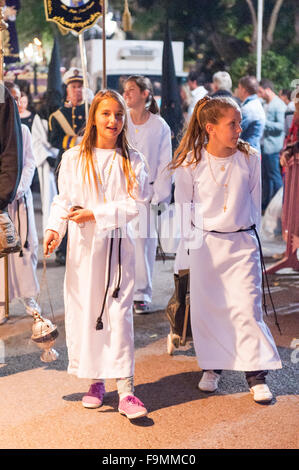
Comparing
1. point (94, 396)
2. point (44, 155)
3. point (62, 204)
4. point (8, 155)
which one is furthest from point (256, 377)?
point (44, 155)

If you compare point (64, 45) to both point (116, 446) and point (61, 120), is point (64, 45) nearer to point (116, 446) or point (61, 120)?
point (61, 120)

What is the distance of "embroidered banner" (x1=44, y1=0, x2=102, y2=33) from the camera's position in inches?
304

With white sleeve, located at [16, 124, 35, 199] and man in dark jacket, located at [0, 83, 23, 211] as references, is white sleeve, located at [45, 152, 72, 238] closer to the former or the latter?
man in dark jacket, located at [0, 83, 23, 211]

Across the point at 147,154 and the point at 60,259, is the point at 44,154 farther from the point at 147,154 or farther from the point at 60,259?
the point at 147,154

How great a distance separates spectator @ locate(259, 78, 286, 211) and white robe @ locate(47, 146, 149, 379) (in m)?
7.90

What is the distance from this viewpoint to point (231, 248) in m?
4.95

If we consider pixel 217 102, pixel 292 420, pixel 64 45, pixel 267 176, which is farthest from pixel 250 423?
pixel 64 45

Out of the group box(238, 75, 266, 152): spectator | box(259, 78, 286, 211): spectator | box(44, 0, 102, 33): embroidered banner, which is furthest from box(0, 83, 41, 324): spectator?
box(259, 78, 286, 211): spectator

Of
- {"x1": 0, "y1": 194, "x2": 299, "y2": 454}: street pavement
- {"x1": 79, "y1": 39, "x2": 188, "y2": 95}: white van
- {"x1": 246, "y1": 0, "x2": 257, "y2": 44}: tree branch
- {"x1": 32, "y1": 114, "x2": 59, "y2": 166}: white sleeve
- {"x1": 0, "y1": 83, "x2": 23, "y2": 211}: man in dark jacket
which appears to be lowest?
{"x1": 0, "y1": 194, "x2": 299, "y2": 454}: street pavement

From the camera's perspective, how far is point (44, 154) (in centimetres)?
982

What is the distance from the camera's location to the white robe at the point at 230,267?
4914 mm

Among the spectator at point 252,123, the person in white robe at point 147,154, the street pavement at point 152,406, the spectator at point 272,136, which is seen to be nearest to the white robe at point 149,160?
the person in white robe at point 147,154

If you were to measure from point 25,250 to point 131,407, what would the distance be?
2631 millimetres

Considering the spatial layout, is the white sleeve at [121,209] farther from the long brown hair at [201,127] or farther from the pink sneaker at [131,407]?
the pink sneaker at [131,407]
